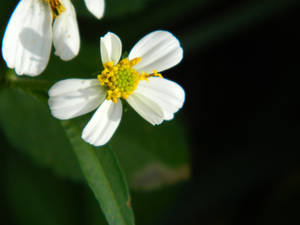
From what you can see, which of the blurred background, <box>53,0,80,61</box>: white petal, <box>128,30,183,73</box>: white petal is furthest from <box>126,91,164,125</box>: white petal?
the blurred background

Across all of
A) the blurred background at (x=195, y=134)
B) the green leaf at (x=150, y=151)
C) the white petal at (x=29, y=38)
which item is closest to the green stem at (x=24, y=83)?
the white petal at (x=29, y=38)

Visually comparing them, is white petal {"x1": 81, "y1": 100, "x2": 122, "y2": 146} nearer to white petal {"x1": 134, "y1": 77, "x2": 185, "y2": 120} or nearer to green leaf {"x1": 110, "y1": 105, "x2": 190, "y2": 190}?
white petal {"x1": 134, "y1": 77, "x2": 185, "y2": 120}

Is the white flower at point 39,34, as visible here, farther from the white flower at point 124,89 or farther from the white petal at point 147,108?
the white petal at point 147,108

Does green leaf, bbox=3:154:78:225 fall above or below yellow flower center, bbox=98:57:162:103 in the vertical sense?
below

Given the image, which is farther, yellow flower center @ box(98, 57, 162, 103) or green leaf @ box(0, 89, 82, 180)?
green leaf @ box(0, 89, 82, 180)

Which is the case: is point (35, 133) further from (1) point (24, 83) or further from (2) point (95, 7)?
(2) point (95, 7)

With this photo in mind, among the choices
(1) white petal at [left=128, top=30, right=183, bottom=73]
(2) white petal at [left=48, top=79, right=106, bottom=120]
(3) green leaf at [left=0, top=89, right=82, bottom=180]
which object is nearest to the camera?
(2) white petal at [left=48, top=79, right=106, bottom=120]
